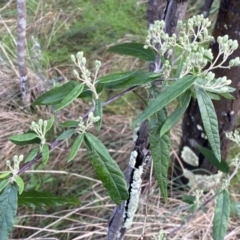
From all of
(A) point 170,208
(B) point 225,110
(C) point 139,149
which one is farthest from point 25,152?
(C) point 139,149

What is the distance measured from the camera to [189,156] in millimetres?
1799

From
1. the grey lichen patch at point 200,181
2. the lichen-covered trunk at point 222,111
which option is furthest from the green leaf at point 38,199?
the grey lichen patch at point 200,181

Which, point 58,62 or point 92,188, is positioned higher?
point 58,62

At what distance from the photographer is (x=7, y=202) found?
2.68 feet

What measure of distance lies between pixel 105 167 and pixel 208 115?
0.65 ft

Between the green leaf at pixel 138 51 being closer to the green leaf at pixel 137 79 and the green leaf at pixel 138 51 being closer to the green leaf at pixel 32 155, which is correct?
the green leaf at pixel 137 79

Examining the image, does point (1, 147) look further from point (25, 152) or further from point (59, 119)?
point (59, 119)

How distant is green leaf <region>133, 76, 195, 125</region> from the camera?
76 centimetres

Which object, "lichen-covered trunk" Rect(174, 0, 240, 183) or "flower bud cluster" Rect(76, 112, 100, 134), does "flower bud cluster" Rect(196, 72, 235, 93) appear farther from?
"lichen-covered trunk" Rect(174, 0, 240, 183)

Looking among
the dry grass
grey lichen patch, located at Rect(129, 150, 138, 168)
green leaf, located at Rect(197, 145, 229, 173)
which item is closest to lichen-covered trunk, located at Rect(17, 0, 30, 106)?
the dry grass

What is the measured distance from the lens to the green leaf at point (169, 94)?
76 cm

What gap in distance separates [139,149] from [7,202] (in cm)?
33

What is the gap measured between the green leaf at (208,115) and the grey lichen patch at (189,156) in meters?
0.97

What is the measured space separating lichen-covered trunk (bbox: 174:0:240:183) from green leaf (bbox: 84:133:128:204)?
2.52 ft
